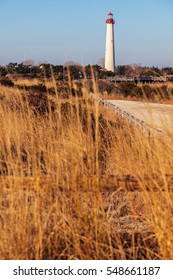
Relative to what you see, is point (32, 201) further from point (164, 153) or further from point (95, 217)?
point (164, 153)

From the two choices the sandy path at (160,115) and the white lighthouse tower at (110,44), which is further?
the white lighthouse tower at (110,44)

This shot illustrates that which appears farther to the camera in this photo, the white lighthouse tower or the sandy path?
the white lighthouse tower

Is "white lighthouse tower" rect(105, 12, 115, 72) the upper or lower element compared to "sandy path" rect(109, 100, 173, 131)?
upper

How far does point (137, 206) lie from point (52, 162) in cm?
72

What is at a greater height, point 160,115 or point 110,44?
point 110,44

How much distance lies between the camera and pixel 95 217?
2.62m

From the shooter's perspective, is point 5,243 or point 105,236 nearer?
point 5,243

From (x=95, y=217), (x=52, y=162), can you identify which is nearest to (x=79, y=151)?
(x=52, y=162)

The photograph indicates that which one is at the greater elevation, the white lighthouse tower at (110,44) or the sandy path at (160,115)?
the white lighthouse tower at (110,44)

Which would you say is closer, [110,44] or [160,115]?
→ [160,115]

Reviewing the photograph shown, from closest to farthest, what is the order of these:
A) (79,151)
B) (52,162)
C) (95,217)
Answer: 1. (95,217)
2. (79,151)
3. (52,162)
